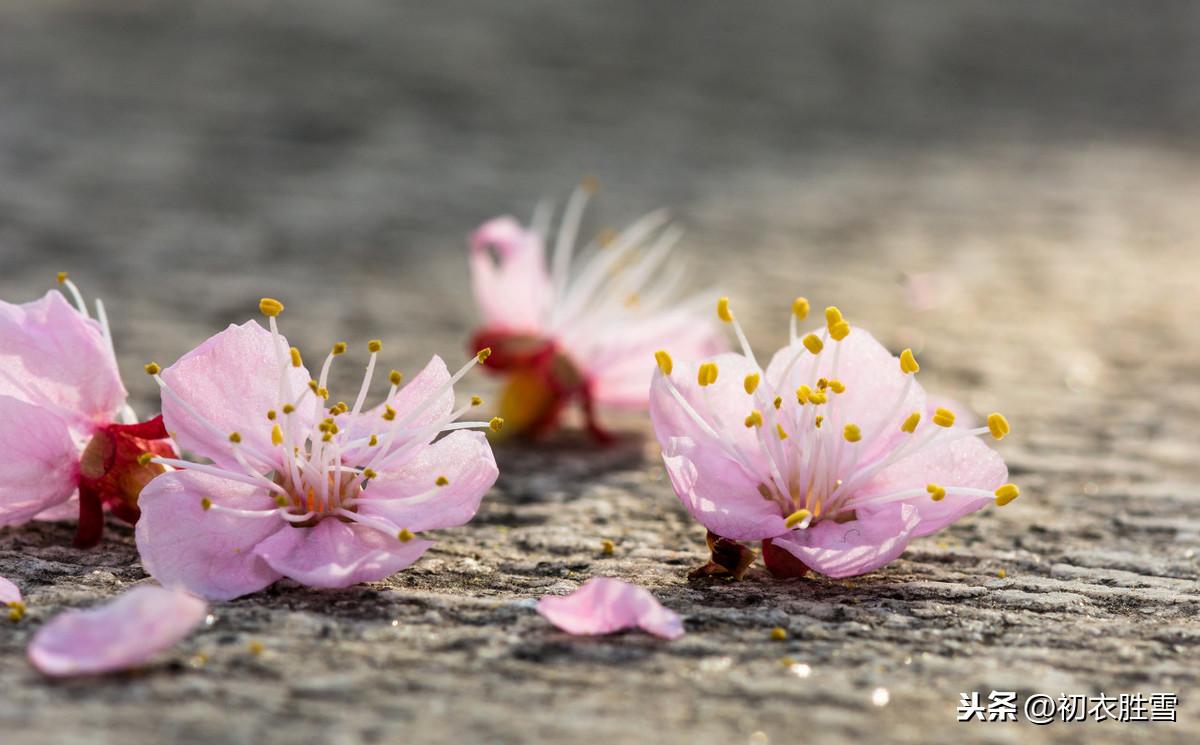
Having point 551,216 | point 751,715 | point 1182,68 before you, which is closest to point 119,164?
point 551,216

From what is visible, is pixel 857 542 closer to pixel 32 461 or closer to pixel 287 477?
pixel 287 477

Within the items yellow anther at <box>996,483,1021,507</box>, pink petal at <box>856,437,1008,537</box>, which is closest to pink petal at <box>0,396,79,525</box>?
pink petal at <box>856,437,1008,537</box>

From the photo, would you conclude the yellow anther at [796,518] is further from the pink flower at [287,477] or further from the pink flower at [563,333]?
the pink flower at [563,333]

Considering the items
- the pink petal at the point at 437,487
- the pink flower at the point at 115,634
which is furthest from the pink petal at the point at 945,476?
the pink flower at the point at 115,634

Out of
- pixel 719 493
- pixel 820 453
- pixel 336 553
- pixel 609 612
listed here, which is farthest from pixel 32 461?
pixel 820 453

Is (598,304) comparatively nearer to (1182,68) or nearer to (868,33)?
(868,33)

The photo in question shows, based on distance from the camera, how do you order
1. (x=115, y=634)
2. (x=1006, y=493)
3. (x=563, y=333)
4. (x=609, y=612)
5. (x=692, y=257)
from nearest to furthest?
(x=115, y=634) → (x=609, y=612) → (x=1006, y=493) → (x=563, y=333) → (x=692, y=257)
